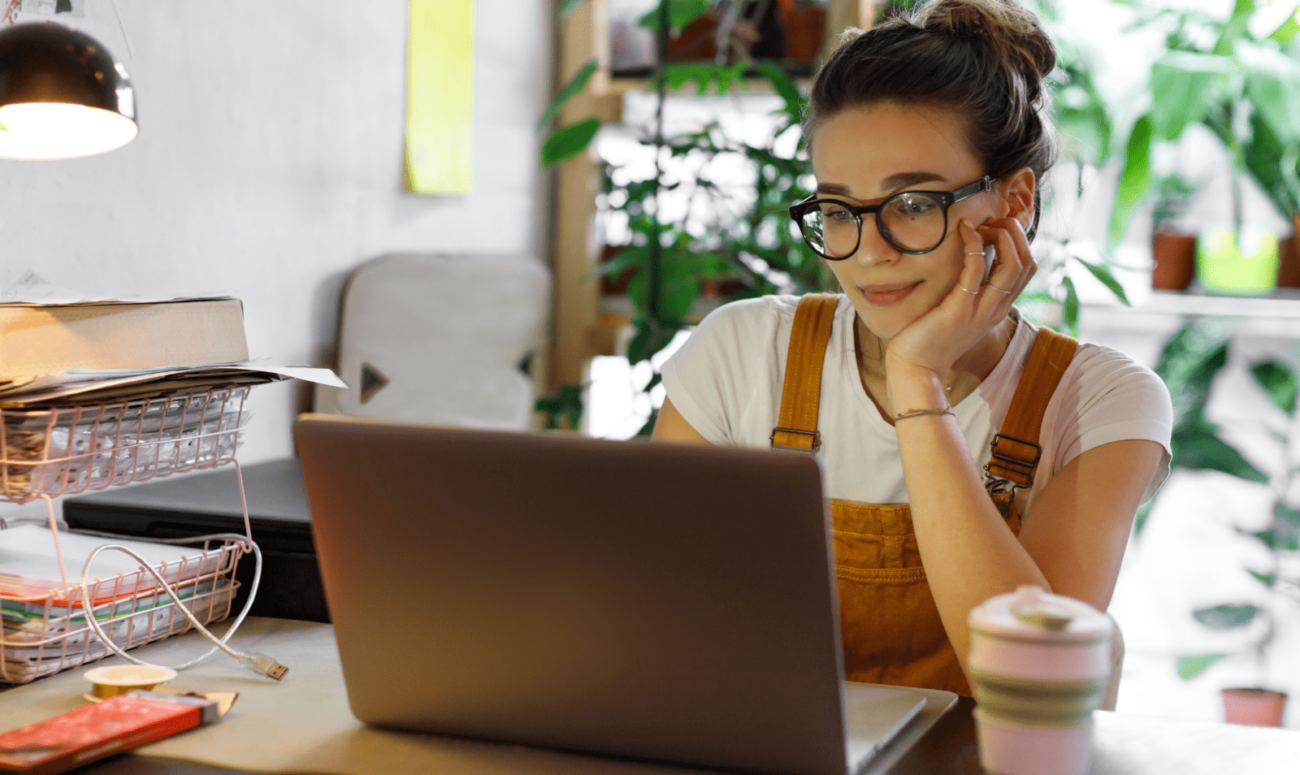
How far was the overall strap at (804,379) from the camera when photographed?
1.20 meters

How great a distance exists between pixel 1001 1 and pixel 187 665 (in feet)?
3.46

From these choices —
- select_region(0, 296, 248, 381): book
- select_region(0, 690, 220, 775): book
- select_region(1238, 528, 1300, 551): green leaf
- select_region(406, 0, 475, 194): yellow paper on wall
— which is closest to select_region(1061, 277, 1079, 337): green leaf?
select_region(1238, 528, 1300, 551): green leaf

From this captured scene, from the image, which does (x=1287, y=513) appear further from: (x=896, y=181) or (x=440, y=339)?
(x=440, y=339)

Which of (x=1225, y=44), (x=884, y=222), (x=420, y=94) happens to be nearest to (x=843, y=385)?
(x=884, y=222)

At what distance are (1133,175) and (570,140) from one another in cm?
109

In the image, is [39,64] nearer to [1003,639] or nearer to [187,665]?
[187,665]

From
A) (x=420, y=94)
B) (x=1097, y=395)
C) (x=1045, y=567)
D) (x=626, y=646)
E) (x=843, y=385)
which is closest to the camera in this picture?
(x=626, y=646)

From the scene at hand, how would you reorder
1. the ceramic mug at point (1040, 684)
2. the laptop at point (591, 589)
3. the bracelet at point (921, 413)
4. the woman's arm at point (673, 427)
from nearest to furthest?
the ceramic mug at point (1040, 684) < the laptop at point (591, 589) < the bracelet at point (921, 413) < the woman's arm at point (673, 427)

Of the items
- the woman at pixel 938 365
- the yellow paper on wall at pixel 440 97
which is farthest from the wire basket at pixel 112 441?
the yellow paper on wall at pixel 440 97

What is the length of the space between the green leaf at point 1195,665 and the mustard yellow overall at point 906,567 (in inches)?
53.0

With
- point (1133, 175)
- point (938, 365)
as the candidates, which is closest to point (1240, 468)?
point (1133, 175)

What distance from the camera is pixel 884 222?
3.54 ft

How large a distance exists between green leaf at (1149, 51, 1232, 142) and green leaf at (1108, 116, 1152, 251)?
30 mm

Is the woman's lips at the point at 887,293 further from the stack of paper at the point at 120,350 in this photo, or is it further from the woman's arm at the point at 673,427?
the stack of paper at the point at 120,350
